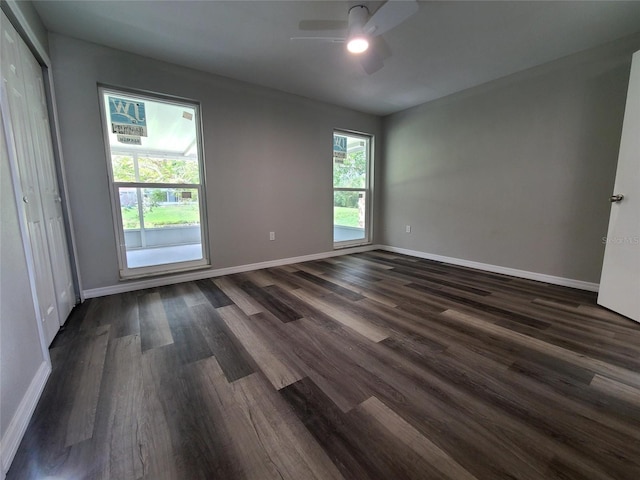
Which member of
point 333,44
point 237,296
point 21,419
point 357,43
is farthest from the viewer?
point 237,296

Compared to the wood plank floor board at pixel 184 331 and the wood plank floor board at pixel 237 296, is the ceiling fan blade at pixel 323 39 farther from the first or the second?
the wood plank floor board at pixel 184 331

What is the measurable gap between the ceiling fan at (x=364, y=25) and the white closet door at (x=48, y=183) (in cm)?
201

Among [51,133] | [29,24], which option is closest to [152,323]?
[51,133]

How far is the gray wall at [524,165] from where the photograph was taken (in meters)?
2.54

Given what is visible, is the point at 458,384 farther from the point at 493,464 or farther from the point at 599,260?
the point at 599,260

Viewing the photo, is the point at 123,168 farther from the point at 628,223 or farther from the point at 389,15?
the point at 628,223

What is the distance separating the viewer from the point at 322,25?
2129 mm

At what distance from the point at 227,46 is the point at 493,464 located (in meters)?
3.37

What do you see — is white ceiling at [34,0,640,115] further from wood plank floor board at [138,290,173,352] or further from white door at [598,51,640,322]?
wood plank floor board at [138,290,173,352]

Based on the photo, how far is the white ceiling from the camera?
194 cm

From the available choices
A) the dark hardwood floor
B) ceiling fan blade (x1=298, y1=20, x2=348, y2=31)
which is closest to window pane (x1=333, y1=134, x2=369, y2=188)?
ceiling fan blade (x1=298, y1=20, x2=348, y2=31)

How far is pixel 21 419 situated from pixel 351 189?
4.22 metres

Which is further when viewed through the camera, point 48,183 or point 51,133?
point 51,133

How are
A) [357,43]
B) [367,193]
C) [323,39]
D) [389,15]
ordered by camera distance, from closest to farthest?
[389,15] → [357,43] → [323,39] → [367,193]
